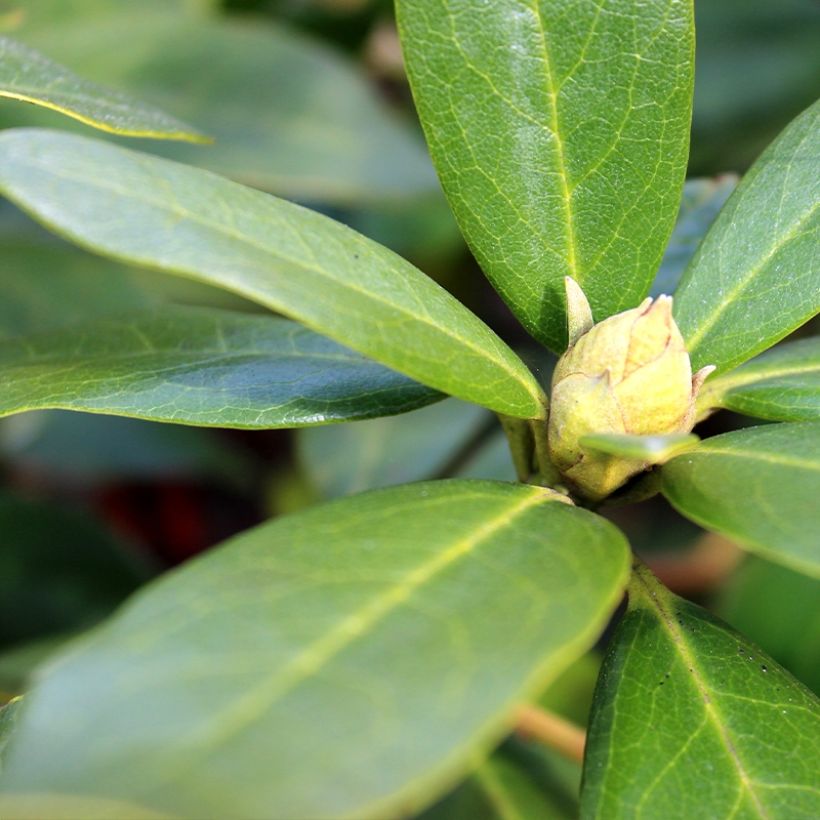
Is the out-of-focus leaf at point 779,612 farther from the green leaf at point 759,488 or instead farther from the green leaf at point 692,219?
the green leaf at point 759,488

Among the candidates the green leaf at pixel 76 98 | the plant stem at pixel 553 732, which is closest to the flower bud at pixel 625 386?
the green leaf at pixel 76 98

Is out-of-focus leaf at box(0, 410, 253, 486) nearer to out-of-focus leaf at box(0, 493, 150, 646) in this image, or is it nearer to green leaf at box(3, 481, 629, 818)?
out-of-focus leaf at box(0, 493, 150, 646)

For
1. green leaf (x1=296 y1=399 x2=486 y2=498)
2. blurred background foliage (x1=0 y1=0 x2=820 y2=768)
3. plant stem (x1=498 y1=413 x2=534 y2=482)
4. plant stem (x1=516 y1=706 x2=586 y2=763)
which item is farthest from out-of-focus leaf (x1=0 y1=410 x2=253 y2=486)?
plant stem (x1=498 y1=413 x2=534 y2=482)

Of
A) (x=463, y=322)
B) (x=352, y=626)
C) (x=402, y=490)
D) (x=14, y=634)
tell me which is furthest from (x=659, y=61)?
(x=14, y=634)

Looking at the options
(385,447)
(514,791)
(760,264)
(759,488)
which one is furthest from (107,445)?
(759,488)

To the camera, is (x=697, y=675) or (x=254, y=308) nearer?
(x=697, y=675)

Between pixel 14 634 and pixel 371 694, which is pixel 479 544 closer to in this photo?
pixel 371 694

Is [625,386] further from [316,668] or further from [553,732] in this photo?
[553,732]

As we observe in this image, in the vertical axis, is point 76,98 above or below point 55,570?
above
